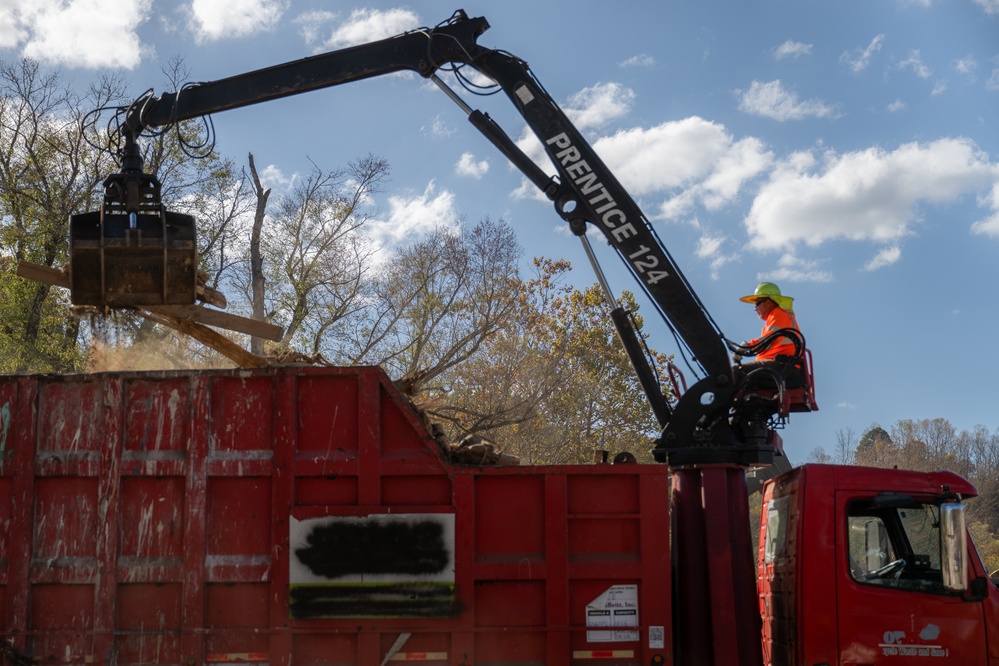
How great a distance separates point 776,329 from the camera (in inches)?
309

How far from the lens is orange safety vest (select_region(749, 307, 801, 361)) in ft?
25.4

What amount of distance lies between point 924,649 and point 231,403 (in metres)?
4.78

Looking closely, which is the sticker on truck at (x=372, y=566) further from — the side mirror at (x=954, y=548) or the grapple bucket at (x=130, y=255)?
the side mirror at (x=954, y=548)

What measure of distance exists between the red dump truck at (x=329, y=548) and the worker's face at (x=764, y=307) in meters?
2.11

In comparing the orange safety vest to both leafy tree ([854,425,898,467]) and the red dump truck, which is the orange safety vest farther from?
leafy tree ([854,425,898,467])

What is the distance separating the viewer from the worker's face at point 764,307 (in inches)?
319

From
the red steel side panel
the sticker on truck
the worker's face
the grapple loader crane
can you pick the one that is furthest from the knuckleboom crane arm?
the sticker on truck

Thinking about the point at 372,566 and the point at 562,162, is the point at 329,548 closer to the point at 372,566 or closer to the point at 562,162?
the point at 372,566

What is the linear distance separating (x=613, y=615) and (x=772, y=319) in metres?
2.72

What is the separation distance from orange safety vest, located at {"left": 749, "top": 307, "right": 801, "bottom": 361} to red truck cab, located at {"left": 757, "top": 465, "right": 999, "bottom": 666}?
38.6 inches

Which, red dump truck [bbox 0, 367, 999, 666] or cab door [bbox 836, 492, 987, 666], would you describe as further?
cab door [bbox 836, 492, 987, 666]

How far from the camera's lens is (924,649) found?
263 inches

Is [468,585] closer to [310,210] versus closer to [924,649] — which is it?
[924,649]

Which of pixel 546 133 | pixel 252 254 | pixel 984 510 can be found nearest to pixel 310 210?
pixel 252 254
